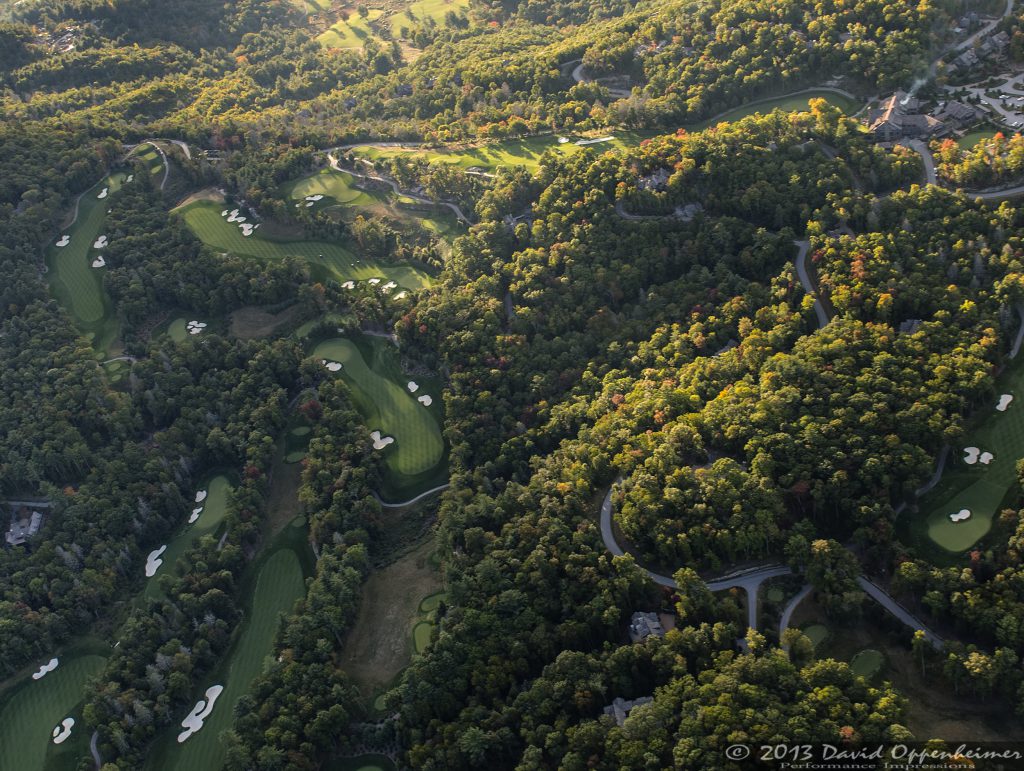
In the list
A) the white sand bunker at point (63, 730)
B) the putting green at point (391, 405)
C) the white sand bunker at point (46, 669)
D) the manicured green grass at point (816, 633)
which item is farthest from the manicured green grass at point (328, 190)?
the manicured green grass at point (816, 633)

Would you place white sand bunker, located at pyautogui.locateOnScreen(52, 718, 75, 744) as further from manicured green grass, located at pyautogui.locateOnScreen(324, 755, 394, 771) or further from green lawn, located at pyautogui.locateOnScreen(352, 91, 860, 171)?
green lawn, located at pyautogui.locateOnScreen(352, 91, 860, 171)

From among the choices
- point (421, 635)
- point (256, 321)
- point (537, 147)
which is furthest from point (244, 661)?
point (537, 147)

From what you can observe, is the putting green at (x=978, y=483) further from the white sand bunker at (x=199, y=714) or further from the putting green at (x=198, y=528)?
the putting green at (x=198, y=528)

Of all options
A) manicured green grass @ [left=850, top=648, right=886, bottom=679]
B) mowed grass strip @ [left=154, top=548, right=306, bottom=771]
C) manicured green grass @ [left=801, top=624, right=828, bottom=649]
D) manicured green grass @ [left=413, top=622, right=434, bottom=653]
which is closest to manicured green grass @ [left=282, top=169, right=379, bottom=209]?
mowed grass strip @ [left=154, top=548, right=306, bottom=771]

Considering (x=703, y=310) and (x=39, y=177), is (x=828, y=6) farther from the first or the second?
(x=39, y=177)

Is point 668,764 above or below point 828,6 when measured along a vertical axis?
below

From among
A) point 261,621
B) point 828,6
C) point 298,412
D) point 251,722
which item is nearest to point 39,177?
point 298,412

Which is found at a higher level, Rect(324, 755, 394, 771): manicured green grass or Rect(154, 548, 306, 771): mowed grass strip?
Rect(154, 548, 306, 771): mowed grass strip
